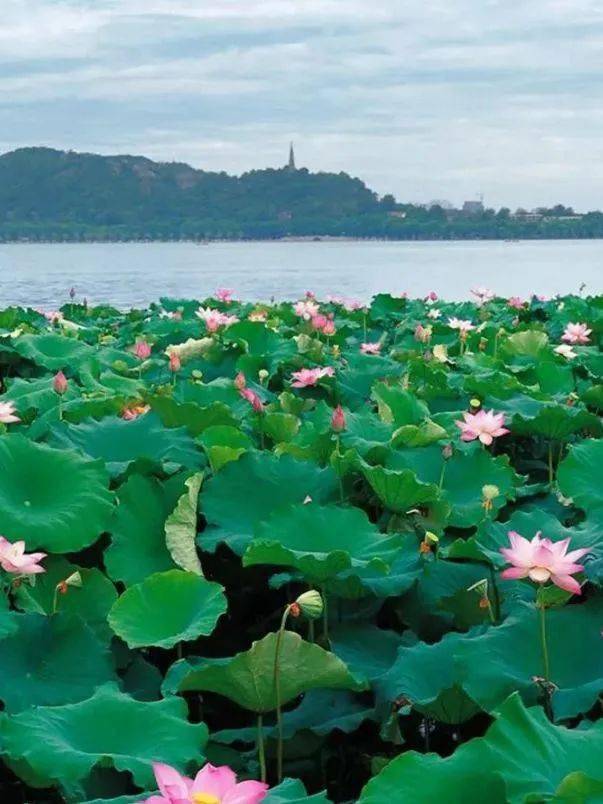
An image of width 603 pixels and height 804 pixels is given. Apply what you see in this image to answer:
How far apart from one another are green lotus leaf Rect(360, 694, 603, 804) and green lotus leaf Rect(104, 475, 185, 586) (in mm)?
769

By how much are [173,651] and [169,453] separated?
18.6 inches

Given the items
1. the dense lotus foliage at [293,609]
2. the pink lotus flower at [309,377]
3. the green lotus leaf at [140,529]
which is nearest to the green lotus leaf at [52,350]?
the pink lotus flower at [309,377]

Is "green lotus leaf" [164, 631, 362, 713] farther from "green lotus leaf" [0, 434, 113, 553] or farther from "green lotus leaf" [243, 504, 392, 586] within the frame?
"green lotus leaf" [0, 434, 113, 553]

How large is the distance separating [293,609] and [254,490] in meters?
0.53

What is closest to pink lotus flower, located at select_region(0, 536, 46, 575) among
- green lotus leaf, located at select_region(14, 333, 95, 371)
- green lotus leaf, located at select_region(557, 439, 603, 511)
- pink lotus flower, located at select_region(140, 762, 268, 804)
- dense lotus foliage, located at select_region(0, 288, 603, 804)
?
dense lotus foliage, located at select_region(0, 288, 603, 804)

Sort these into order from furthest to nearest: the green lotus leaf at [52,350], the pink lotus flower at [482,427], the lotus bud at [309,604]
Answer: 1. the green lotus leaf at [52,350]
2. the pink lotus flower at [482,427]
3. the lotus bud at [309,604]

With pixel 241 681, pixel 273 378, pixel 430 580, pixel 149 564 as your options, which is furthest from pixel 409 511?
pixel 273 378

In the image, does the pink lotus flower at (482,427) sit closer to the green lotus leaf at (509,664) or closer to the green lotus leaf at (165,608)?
the green lotus leaf at (509,664)

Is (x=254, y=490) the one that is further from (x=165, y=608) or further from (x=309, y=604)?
(x=309, y=604)

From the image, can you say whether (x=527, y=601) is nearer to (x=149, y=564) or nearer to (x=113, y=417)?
(x=149, y=564)

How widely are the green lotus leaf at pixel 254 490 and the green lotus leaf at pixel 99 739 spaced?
1.57ft

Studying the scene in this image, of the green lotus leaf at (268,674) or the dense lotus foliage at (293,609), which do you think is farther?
the green lotus leaf at (268,674)

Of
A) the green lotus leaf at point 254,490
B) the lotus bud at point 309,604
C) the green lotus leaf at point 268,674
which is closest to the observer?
the green lotus leaf at point 268,674

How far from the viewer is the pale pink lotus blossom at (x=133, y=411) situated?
2.41 meters
